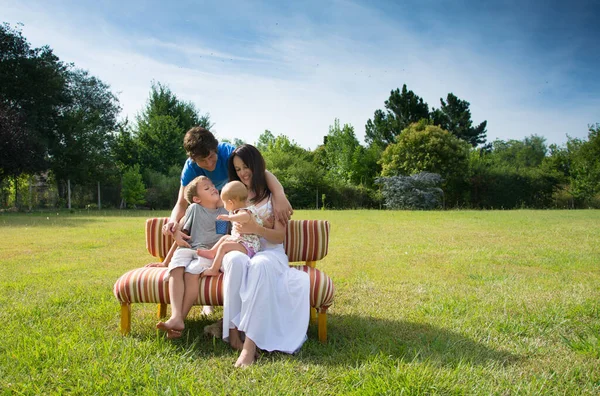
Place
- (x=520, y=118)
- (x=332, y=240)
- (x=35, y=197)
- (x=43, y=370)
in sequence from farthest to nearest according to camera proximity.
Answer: (x=35, y=197), (x=520, y=118), (x=332, y=240), (x=43, y=370)

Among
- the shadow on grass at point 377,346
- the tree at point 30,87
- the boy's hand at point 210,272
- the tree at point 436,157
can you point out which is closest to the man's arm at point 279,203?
the boy's hand at point 210,272

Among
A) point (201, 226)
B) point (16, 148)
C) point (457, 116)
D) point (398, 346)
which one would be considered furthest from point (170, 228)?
point (457, 116)

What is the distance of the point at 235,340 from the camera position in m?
3.34

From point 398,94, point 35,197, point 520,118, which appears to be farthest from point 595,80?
point 398,94

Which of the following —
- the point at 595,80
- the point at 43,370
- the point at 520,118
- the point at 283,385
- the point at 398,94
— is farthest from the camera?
the point at 398,94

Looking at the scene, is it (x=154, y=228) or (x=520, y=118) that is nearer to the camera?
(x=154, y=228)

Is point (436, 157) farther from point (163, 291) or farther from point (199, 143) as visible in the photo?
point (163, 291)

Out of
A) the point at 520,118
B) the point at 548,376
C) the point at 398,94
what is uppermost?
the point at 398,94

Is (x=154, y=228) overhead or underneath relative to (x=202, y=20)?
underneath

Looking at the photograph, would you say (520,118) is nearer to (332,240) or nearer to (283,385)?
(332,240)

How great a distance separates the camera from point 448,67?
485 inches

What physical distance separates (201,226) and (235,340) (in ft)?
3.18

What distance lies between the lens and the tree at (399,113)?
4256 centimetres

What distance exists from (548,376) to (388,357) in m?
0.97
